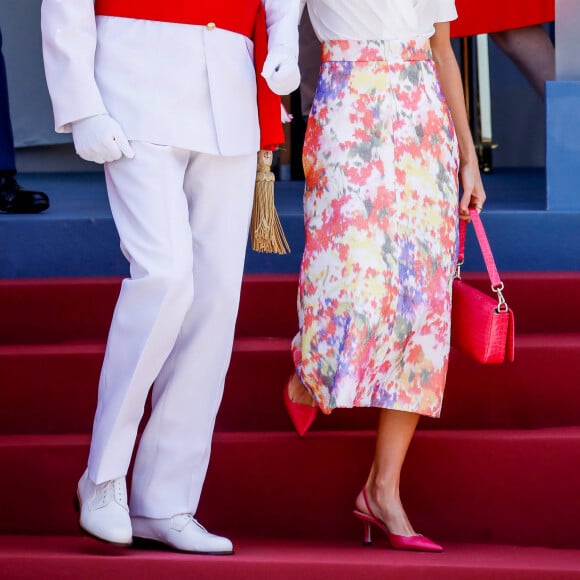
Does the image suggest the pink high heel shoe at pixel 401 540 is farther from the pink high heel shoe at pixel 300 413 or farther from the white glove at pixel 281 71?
the white glove at pixel 281 71

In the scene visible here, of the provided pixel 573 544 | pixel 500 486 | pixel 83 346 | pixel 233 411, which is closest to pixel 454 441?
pixel 500 486

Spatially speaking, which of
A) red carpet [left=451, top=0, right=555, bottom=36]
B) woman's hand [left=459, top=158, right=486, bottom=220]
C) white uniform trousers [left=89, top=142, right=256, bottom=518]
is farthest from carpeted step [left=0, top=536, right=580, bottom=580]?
red carpet [left=451, top=0, right=555, bottom=36]

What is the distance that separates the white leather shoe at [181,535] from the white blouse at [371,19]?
3.73ft

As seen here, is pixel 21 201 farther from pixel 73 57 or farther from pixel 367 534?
pixel 367 534

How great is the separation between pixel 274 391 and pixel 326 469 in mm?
326

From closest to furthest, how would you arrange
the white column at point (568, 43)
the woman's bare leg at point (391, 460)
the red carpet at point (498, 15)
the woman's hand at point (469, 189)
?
the woman's bare leg at point (391, 460) < the woman's hand at point (469, 189) < the white column at point (568, 43) < the red carpet at point (498, 15)

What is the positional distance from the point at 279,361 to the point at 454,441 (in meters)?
0.54

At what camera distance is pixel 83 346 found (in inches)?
139

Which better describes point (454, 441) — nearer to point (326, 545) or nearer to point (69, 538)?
point (326, 545)

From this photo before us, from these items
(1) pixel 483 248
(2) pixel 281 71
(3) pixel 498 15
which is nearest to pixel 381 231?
(1) pixel 483 248

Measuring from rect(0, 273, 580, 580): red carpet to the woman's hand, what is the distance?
1.53 ft

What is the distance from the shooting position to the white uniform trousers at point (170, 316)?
2.65 meters

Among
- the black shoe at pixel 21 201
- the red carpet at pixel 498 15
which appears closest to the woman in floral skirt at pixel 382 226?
the black shoe at pixel 21 201

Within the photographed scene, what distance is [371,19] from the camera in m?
2.86
